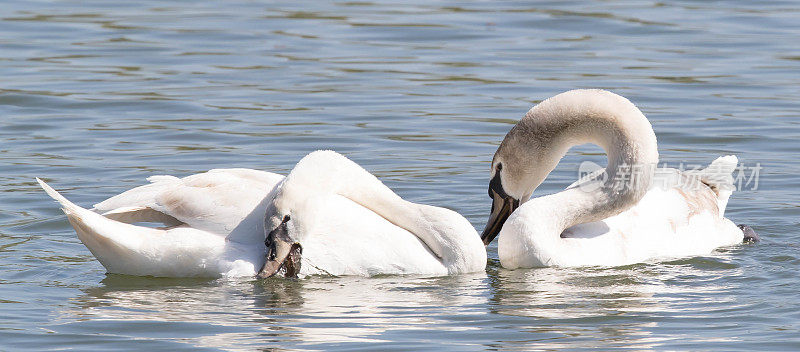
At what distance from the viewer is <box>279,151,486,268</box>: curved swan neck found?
8.34 meters

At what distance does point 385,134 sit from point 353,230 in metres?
4.71

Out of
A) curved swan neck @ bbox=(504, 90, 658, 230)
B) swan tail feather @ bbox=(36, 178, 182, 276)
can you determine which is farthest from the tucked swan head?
swan tail feather @ bbox=(36, 178, 182, 276)

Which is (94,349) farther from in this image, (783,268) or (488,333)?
(783,268)

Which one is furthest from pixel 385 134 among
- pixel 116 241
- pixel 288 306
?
pixel 288 306

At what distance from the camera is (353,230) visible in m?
8.32

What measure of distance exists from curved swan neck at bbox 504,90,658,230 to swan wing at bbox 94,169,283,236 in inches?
63.9

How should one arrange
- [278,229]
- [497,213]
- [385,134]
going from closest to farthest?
[278,229]
[497,213]
[385,134]

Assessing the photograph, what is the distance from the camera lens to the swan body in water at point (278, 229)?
Result: 26.4 feet

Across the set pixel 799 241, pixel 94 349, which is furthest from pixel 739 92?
pixel 94 349

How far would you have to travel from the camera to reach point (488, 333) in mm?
7199

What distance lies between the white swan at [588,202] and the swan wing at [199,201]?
148cm

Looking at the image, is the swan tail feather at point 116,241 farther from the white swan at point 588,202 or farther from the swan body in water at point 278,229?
the white swan at point 588,202

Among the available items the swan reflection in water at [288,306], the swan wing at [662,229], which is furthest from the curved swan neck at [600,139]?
the swan reflection in water at [288,306]

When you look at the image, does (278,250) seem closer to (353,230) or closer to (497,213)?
(353,230)
